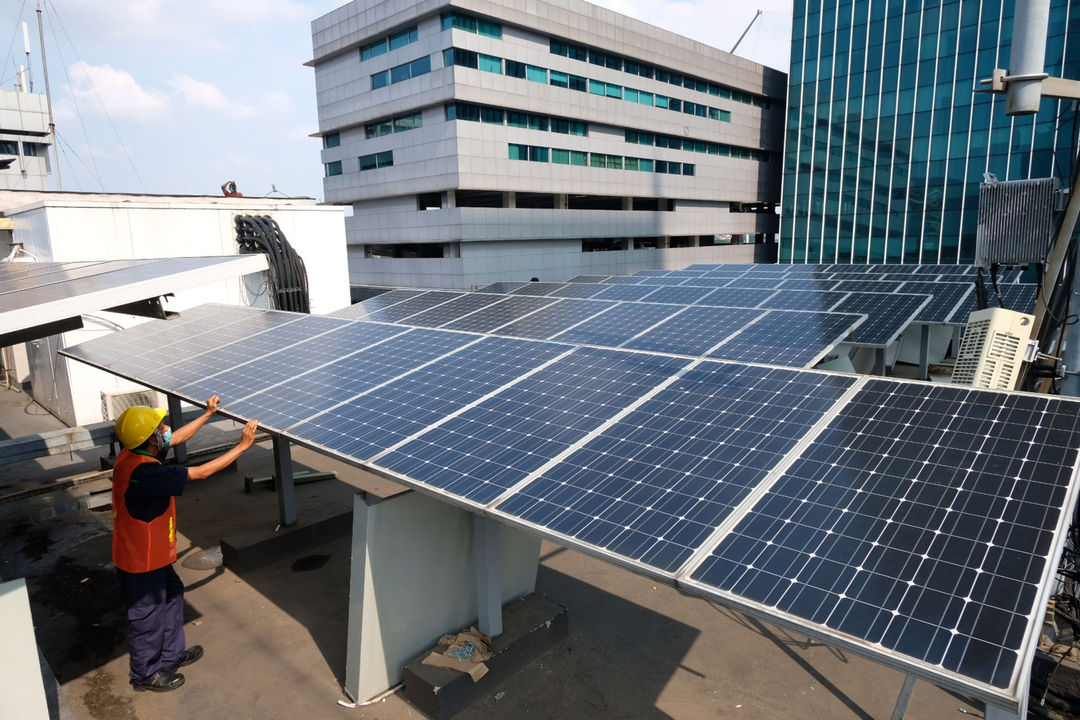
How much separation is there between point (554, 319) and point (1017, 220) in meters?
7.85

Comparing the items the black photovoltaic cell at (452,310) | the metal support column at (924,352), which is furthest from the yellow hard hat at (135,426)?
the metal support column at (924,352)

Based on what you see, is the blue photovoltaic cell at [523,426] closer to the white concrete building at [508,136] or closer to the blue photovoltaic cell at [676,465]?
the blue photovoltaic cell at [676,465]

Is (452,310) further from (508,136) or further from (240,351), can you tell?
(508,136)

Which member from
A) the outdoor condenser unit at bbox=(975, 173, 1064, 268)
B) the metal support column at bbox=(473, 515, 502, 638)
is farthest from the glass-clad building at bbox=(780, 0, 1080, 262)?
the metal support column at bbox=(473, 515, 502, 638)

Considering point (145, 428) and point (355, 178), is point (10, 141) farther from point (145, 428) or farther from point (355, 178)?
point (145, 428)

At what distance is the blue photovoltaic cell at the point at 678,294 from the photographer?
18516mm

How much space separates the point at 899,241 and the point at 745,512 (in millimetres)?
57720

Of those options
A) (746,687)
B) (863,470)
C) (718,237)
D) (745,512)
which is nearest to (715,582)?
(745,512)

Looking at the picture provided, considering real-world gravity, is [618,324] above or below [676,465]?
above

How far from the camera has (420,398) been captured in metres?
8.03

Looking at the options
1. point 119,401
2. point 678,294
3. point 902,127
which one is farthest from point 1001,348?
point 902,127

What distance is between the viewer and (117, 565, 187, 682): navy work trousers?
746 cm

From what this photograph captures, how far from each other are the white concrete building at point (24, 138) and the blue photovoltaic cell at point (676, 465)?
82.0m

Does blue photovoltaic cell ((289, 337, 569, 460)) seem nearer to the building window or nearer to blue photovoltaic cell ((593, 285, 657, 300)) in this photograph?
blue photovoltaic cell ((593, 285, 657, 300))
